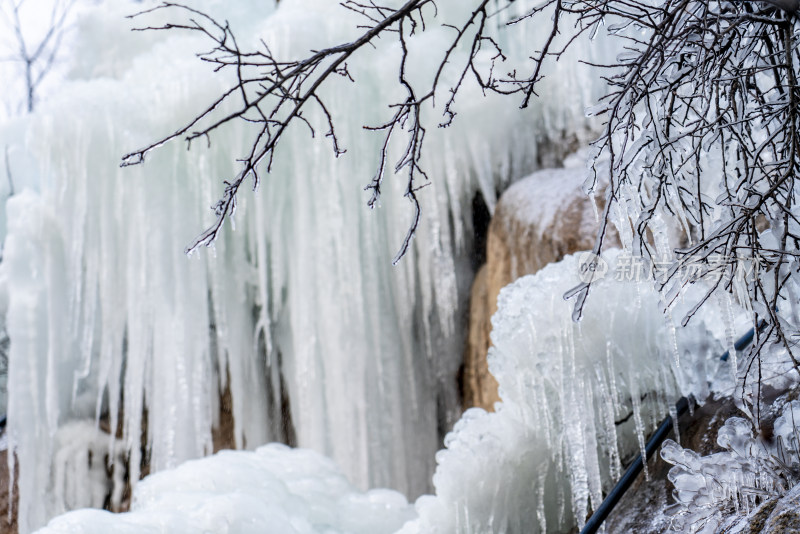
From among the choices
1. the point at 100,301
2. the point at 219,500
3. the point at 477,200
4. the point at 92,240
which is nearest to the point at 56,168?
the point at 92,240

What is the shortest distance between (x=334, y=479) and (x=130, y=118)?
89.1 inches

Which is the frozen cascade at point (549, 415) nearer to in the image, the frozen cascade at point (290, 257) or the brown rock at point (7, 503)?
the frozen cascade at point (290, 257)

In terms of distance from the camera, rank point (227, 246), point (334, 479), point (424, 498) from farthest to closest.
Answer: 1. point (227, 246)
2. point (334, 479)
3. point (424, 498)

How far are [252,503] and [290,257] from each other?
2.05 meters

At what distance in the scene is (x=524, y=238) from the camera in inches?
142

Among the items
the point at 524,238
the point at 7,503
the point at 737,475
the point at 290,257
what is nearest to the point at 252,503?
the point at 737,475

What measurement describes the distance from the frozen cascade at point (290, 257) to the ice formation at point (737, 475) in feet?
8.90

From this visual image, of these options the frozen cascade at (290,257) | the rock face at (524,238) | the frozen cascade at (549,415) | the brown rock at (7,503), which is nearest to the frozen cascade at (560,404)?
the frozen cascade at (549,415)

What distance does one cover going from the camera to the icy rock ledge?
225 centimetres

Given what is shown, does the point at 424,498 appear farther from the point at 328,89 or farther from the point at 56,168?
the point at 56,168

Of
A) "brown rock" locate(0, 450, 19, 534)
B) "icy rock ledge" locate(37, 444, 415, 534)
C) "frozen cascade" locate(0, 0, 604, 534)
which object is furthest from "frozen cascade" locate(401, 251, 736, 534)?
"brown rock" locate(0, 450, 19, 534)

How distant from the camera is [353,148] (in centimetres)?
407

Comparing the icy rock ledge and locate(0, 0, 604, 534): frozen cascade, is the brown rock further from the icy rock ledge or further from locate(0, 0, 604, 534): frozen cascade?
the icy rock ledge

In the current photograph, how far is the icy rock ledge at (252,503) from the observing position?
7.38ft
